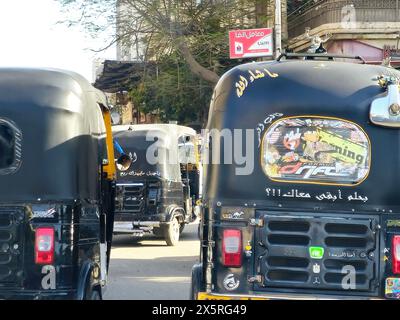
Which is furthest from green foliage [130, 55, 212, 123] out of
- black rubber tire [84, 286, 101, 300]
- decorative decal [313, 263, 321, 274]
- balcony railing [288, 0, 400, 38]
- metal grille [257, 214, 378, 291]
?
decorative decal [313, 263, 321, 274]

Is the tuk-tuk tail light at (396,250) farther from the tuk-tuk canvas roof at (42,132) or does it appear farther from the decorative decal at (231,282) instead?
the tuk-tuk canvas roof at (42,132)

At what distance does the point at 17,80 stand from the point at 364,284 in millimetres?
3333

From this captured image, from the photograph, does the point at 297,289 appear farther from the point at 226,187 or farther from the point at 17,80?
the point at 17,80

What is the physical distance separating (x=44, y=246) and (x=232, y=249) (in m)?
1.52

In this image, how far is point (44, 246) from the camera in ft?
18.2

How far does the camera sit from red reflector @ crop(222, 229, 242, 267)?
5598 mm

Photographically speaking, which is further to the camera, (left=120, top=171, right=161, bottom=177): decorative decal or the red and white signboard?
the red and white signboard

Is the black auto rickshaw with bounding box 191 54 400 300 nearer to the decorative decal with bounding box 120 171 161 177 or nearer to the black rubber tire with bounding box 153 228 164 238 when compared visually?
the decorative decal with bounding box 120 171 161 177

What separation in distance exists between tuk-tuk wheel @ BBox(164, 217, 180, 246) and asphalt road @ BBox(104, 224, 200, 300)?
17 centimetres

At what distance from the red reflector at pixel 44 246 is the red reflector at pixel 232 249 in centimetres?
139

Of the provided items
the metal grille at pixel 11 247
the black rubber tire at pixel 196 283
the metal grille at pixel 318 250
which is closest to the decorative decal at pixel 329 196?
the metal grille at pixel 318 250

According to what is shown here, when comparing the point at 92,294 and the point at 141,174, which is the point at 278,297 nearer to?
the point at 92,294

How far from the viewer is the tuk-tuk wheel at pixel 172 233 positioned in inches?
604

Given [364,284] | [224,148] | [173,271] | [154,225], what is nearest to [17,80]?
[224,148]
